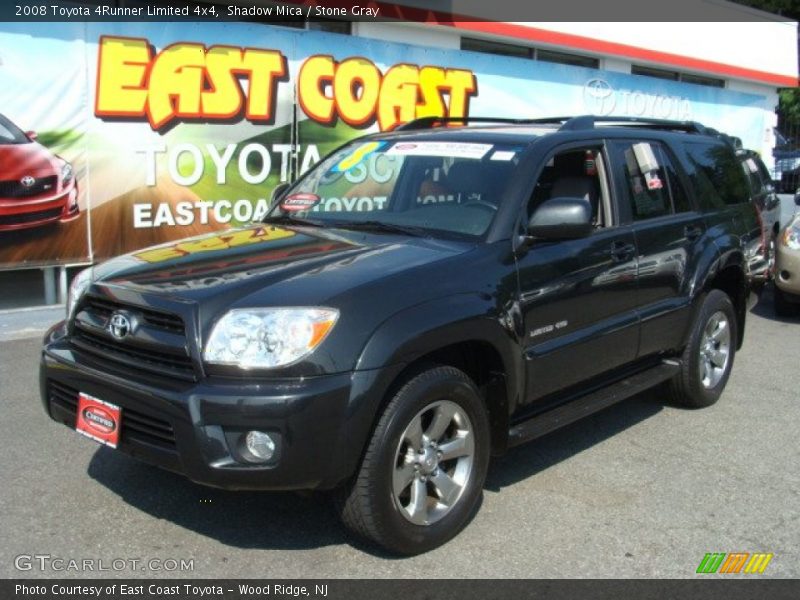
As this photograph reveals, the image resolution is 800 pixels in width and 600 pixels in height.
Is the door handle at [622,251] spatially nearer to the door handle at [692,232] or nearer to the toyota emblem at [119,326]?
the door handle at [692,232]

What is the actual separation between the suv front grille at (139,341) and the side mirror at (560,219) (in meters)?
1.73

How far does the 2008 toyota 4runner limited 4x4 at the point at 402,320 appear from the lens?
3.18m

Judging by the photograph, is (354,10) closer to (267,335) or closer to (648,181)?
(648,181)

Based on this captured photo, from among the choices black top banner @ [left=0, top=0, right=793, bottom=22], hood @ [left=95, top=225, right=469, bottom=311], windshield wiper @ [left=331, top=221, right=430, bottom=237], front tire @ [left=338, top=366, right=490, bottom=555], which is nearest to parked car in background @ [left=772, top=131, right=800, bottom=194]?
black top banner @ [left=0, top=0, right=793, bottom=22]

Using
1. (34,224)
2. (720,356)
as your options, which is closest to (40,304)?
(34,224)

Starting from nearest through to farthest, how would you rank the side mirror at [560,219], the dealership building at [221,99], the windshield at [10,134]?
1. the side mirror at [560,219]
2. the windshield at [10,134]
3. the dealership building at [221,99]

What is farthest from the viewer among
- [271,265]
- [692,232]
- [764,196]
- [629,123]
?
[764,196]

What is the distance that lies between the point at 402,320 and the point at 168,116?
6.69 metres

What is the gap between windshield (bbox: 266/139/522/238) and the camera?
13.7 feet

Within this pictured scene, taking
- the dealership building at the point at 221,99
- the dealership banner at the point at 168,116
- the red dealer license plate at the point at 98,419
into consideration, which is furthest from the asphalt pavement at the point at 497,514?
the dealership building at the point at 221,99

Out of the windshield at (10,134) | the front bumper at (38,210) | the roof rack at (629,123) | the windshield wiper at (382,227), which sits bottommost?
the front bumper at (38,210)

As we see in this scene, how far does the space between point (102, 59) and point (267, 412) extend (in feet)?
22.0

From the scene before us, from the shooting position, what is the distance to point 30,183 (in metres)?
8.19
